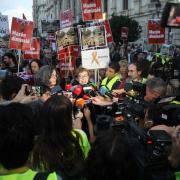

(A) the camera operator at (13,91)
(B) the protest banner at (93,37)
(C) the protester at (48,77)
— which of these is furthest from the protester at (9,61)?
(A) the camera operator at (13,91)

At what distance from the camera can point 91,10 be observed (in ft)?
29.8

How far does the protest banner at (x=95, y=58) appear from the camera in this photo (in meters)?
7.23

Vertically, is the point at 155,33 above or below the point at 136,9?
below

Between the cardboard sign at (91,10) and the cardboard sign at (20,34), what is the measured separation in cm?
128

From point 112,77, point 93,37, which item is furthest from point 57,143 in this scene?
point 93,37

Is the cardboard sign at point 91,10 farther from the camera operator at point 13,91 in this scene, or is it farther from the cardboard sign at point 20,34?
the camera operator at point 13,91

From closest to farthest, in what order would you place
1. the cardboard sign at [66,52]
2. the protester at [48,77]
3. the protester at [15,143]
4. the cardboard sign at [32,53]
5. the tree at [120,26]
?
the protester at [15,143] → the protester at [48,77] → the cardboard sign at [66,52] → the cardboard sign at [32,53] → the tree at [120,26]

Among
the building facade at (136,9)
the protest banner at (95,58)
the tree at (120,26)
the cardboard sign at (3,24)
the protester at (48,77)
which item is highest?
the building facade at (136,9)

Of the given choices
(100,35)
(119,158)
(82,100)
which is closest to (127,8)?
(100,35)

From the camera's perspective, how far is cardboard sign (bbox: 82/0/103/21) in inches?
Result: 356

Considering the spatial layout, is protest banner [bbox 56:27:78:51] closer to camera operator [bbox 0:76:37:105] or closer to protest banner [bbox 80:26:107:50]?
protest banner [bbox 80:26:107:50]

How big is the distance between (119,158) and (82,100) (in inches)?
→ 113

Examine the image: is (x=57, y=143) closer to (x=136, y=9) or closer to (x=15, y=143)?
(x=15, y=143)

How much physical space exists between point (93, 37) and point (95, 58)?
0.52 meters
